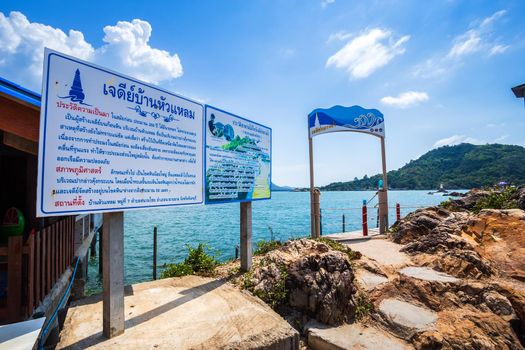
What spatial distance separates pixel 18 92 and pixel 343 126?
970 centimetres

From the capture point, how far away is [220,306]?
4.11 meters

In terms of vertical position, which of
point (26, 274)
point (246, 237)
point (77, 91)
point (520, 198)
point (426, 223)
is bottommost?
point (26, 274)

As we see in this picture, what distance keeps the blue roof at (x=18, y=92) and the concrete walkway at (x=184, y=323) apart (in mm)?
2682

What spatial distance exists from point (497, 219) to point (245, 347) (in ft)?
26.5

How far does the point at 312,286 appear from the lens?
512 centimetres

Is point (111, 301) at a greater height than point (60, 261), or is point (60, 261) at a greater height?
point (111, 301)

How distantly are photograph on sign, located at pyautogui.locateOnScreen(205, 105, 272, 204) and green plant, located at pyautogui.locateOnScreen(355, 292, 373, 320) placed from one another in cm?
271

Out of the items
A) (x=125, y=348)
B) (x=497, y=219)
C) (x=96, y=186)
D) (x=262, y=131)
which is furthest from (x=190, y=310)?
(x=497, y=219)

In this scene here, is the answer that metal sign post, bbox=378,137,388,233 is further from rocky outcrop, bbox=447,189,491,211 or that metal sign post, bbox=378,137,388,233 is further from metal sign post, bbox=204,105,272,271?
metal sign post, bbox=204,105,272,271

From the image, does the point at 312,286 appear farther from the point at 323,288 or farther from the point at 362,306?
the point at 362,306

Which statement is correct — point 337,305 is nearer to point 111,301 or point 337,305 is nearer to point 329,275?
point 329,275

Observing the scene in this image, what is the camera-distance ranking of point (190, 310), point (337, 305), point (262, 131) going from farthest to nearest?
point (262, 131)
point (337, 305)
point (190, 310)

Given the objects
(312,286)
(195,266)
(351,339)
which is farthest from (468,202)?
(195,266)

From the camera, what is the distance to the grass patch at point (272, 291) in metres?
5.24
